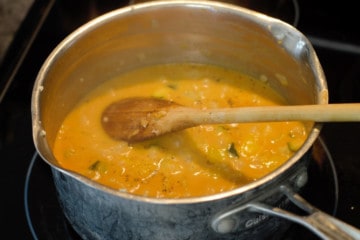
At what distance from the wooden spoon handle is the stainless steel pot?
0.03m

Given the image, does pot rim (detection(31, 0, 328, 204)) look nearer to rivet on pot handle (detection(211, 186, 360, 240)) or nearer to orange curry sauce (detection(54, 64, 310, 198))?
rivet on pot handle (detection(211, 186, 360, 240))

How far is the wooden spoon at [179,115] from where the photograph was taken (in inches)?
31.3

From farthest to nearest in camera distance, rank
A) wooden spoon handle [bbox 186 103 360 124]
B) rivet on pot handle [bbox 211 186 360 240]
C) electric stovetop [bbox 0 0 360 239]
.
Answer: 1. electric stovetop [bbox 0 0 360 239]
2. wooden spoon handle [bbox 186 103 360 124]
3. rivet on pot handle [bbox 211 186 360 240]

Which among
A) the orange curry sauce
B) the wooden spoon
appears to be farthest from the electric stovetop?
the wooden spoon

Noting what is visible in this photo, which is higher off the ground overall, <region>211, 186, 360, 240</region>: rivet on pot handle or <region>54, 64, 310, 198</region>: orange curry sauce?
<region>211, 186, 360, 240</region>: rivet on pot handle

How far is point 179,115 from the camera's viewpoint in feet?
3.20

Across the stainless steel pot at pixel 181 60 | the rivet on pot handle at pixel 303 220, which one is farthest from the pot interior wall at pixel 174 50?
the rivet on pot handle at pixel 303 220

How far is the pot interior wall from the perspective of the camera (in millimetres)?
981

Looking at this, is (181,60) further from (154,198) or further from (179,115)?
(154,198)

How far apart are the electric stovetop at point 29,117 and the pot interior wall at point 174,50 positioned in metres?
0.09

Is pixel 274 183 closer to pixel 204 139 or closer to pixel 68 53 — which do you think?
pixel 204 139

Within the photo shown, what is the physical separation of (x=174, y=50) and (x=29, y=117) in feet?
1.19

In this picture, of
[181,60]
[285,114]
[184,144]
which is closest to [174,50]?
[181,60]

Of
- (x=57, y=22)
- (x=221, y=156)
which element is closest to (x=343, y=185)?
(x=221, y=156)
